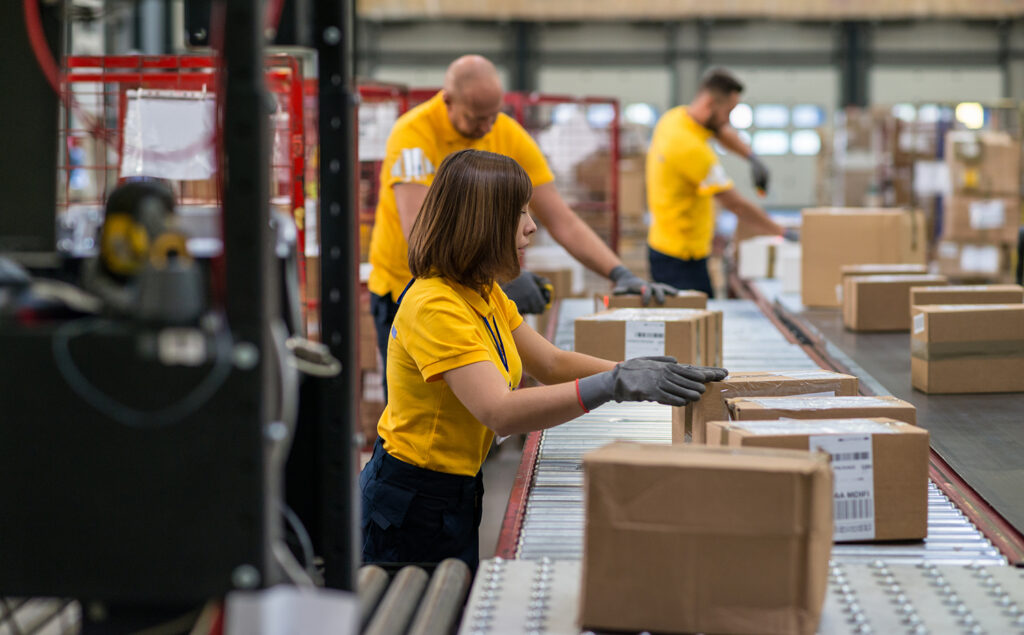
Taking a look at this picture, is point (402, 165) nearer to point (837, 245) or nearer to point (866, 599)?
point (866, 599)

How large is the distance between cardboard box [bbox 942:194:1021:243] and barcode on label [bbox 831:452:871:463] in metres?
8.46

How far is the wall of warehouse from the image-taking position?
17625 mm

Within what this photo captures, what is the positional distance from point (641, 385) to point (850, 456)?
18.0 inches

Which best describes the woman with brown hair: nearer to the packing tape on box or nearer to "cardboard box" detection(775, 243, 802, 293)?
the packing tape on box

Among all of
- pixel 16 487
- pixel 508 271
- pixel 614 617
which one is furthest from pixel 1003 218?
pixel 16 487

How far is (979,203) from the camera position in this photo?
962 cm

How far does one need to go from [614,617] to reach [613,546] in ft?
0.38

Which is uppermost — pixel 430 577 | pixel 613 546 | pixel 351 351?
pixel 351 351

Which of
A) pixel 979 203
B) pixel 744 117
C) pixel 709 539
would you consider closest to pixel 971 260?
pixel 979 203

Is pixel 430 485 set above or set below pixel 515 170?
below

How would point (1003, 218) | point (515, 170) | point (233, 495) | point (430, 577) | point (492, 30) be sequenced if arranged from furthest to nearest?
point (492, 30) → point (1003, 218) → point (515, 170) → point (430, 577) → point (233, 495)

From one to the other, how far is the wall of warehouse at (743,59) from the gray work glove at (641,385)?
633 inches

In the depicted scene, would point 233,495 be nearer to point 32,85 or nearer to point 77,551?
point 77,551

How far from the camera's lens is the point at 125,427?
1.25m
